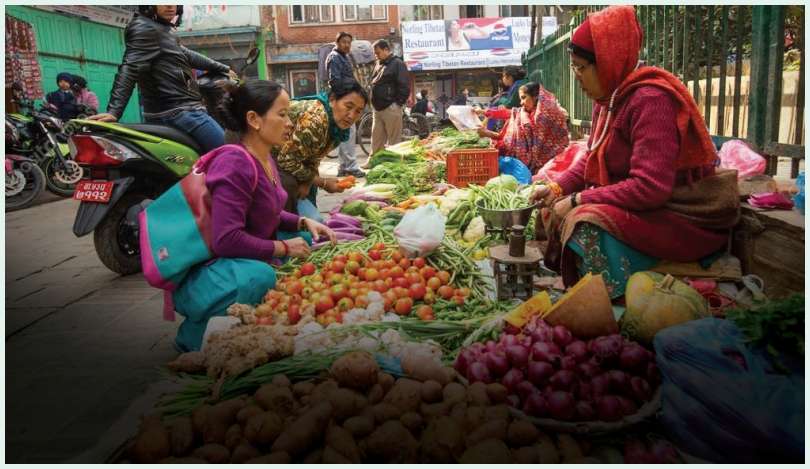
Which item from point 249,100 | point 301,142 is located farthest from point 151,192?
point 249,100

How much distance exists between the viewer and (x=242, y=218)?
9.25 ft

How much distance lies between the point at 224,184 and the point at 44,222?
17.2ft

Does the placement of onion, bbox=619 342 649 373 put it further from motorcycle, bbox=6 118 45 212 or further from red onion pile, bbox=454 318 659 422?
motorcycle, bbox=6 118 45 212

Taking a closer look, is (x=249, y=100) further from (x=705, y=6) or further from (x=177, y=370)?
(x=705, y=6)

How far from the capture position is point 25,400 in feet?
8.27

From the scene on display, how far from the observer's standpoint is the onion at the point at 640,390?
212 cm

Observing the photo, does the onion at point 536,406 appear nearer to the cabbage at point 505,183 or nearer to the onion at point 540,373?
the onion at point 540,373

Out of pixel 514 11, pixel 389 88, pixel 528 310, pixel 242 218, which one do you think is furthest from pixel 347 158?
pixel 514 11

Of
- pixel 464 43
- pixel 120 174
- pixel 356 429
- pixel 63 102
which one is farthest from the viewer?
pixel 464 43

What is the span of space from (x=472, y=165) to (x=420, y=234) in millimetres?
2986

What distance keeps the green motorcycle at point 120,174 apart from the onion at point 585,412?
3.43 meters

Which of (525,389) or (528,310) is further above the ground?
(528,310)

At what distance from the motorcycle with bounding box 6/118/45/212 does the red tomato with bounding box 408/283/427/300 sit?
6.49 m

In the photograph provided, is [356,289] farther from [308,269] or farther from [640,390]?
[640,390]
